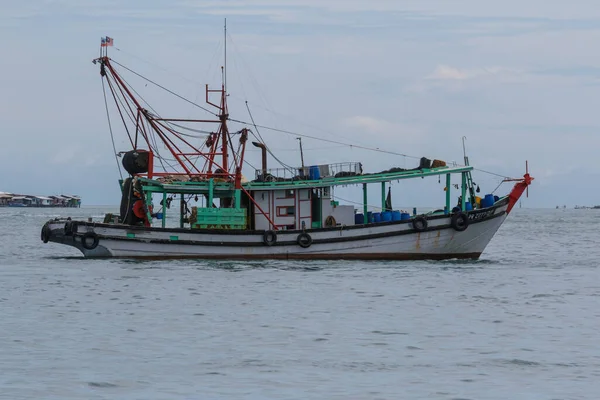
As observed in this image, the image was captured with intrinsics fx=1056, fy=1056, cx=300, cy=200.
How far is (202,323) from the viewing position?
83.6 ft

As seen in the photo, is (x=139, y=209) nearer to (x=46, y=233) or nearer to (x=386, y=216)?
(x=46, y=233)

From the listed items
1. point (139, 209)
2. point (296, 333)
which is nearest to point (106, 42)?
point (139, 209)

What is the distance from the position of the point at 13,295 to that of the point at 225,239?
1138 centimetres

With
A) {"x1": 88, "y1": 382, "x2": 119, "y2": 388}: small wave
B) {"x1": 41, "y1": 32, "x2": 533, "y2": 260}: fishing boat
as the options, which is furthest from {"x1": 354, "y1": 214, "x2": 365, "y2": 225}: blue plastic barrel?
{"x1": 88, "y1": 382, "x2": 119, "y2": 388}: small wave

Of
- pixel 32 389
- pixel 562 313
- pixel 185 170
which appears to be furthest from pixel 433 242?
pixel 32 389

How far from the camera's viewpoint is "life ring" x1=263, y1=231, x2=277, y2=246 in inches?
1638

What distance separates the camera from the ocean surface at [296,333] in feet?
59.9

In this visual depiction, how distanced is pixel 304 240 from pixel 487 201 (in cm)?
831

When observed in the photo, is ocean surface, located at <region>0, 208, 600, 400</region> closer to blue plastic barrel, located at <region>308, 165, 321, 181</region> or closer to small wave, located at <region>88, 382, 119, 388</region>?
small wave, located at <region>88, 382, 119, 388</region>

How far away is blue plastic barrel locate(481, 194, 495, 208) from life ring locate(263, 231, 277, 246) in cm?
920

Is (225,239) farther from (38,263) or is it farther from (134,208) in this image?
(38,263)

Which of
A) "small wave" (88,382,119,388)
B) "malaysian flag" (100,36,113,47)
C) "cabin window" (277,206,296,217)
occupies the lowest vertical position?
"small wave" (88,382,119,388)

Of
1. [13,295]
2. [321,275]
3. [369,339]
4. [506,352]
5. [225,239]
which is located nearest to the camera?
[506,352]

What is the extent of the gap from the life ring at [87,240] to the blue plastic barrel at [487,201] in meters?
16.0
